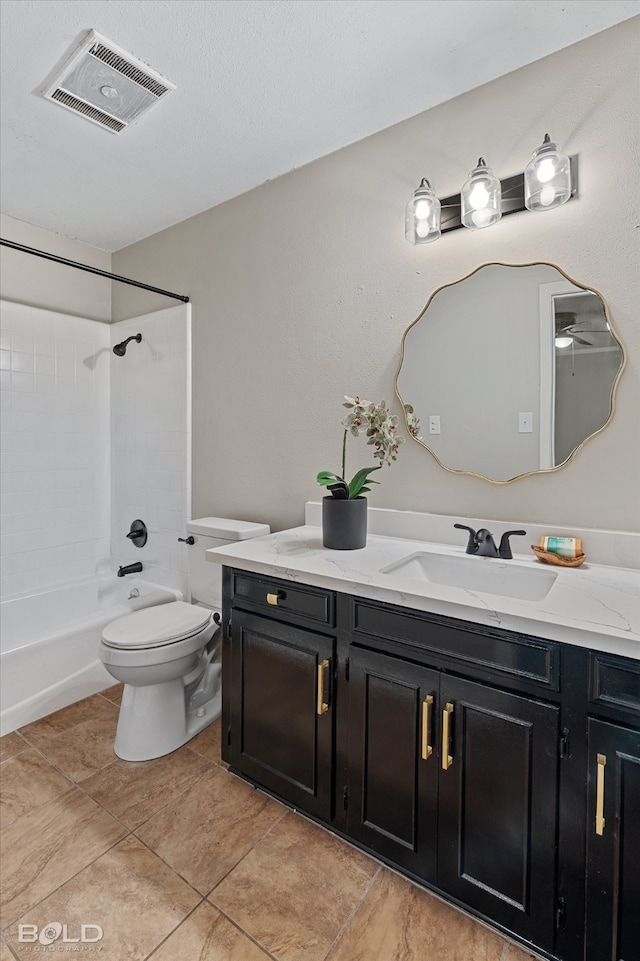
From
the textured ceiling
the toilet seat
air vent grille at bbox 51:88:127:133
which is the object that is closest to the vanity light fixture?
the textured ceiling

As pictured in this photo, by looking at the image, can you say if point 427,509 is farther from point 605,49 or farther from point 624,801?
point 605,49

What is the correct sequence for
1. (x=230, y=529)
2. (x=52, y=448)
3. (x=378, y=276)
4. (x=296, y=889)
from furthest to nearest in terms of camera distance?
(x=52, y=448), (x=230, y=529), (x=378, y=276), (x=296, y=889)

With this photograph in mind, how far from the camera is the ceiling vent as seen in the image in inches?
60.2

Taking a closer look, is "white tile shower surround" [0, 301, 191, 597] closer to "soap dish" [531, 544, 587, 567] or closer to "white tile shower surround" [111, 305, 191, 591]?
"white tile shower surround" [111, 305, 191, 591]

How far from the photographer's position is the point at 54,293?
285 cm

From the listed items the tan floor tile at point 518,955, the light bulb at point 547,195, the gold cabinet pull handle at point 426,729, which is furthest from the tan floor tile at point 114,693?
the light bulb at point 547,195

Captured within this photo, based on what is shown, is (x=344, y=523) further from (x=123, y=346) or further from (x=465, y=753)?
(x=123, y=346)

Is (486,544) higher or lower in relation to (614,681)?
higher

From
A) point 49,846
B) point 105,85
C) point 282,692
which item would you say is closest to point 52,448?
point 105,85

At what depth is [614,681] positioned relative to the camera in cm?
99

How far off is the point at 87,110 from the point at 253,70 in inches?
26.3

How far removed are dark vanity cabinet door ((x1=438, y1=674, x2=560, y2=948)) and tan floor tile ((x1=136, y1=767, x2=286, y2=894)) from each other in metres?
0.63

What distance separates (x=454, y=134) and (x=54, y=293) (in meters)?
2.37

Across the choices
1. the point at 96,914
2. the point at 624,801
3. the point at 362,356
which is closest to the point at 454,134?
the point at 362,356
